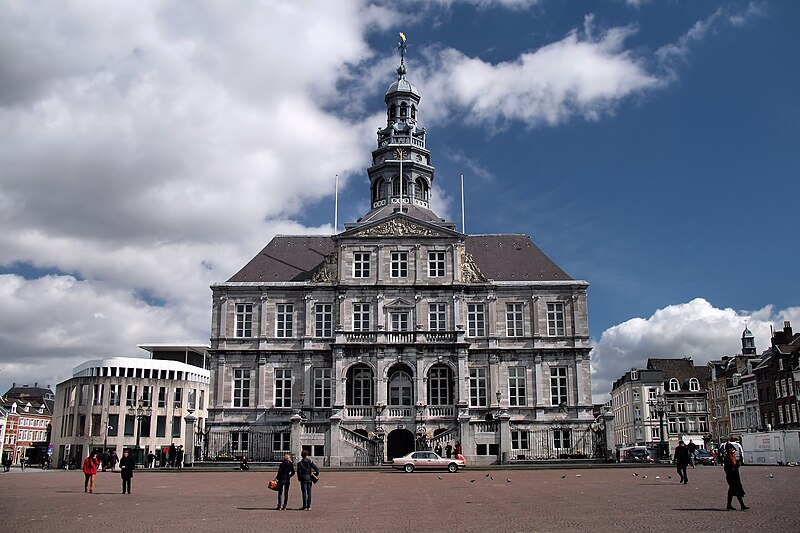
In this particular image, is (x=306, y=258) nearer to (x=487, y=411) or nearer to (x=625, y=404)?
(x=487, y=411)

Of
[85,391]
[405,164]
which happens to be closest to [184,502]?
[405,164]

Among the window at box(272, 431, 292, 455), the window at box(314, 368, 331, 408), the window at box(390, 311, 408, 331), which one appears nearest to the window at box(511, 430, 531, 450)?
the window at box(390, 311, 408, 331)

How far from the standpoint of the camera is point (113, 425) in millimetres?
83625

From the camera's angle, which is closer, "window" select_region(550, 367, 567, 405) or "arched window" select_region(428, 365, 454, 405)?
"arched window" select_region(428, 365, 454, 405)

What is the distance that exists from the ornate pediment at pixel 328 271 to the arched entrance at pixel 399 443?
13.0 meters

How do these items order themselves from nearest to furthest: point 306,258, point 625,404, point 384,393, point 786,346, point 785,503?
point 785,503, point 384,393, point 306,258, point 786,346, point 625,404

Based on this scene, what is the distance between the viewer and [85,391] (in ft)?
276

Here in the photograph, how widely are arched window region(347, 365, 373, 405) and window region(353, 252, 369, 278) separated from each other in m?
7.17

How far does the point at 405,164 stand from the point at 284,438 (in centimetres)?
2785

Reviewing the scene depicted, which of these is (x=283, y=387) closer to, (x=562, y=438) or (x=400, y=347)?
(x=400, y=347)

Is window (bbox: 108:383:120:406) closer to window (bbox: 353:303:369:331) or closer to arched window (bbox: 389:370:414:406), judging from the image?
window (bbox: 353:303:369:331)

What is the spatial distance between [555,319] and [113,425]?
167 feet

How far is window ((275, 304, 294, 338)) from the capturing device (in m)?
59.4

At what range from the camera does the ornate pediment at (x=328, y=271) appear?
6019 centimetres
